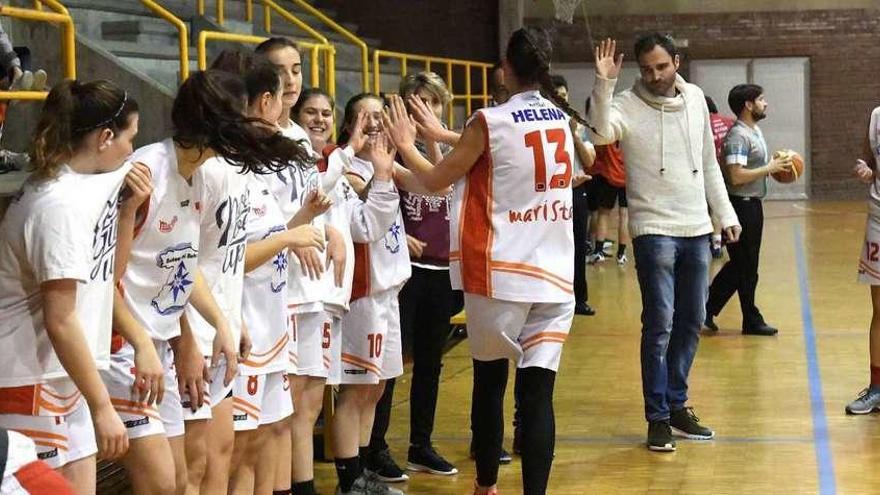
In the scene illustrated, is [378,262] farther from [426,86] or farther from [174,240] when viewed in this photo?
[174,240]

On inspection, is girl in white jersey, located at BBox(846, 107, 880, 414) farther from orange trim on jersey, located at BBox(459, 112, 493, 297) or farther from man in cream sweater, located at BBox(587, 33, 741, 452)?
orange trim on jersey, located at BBox(459, 112, 493, 297)

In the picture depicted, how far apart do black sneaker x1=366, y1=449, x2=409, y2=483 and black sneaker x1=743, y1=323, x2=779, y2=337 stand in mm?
4252

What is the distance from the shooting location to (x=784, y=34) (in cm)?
2130

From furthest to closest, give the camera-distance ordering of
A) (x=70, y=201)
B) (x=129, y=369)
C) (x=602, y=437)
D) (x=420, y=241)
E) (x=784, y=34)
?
(x=784, y=34)
(x=602, y=437)
(x=420, y=241)
(x=129, y=369)
(x=70, y=201)

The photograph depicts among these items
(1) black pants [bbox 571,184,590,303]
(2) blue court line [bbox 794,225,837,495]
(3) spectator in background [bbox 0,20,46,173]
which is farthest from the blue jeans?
(1) black pants [bbox 571,184,590,303]

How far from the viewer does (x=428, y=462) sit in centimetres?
→ 605

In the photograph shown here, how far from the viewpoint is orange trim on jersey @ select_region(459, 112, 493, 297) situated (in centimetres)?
498

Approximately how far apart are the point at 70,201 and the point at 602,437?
3818 mm

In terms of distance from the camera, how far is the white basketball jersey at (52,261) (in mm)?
3287

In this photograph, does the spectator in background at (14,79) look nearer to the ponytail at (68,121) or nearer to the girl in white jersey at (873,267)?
the ponytail at (68,121)

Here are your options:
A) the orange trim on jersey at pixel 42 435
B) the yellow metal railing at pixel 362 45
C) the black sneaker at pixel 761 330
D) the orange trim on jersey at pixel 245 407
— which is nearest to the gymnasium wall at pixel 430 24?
the yellow metal railing at pixel 362 45

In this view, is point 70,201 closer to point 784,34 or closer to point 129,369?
point 129,369

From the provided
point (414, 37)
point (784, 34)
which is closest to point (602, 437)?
point (414, 37)

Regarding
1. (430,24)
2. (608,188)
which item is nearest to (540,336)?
(608,188)
